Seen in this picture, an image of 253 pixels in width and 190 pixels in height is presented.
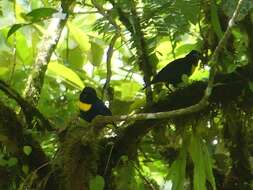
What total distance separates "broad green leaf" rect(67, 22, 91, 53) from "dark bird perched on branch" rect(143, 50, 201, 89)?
59 cm

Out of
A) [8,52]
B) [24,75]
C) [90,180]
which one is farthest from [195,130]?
[8,52]

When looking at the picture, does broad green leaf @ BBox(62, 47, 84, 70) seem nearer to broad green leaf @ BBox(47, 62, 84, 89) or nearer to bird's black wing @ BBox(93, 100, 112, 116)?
broad green leaf @ BBox(47, 62, 84, 89)

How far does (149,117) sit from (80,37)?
38.8 inches

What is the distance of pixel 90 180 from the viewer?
1290 mm

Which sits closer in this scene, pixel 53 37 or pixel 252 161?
pixel 252 161

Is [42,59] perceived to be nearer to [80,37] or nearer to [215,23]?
[80,37]

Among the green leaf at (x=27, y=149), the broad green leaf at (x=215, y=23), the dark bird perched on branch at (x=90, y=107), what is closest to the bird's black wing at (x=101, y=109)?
the dark bird perched on branch at (x=90, y=107)

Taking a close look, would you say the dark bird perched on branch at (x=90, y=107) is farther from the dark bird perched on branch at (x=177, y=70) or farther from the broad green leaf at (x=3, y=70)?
the broad green leaf at (x=3, y=70)

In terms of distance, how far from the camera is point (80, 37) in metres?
2.11

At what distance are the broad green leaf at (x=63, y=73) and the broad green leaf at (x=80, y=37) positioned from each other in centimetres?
22

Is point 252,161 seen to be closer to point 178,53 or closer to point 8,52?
point 178,53

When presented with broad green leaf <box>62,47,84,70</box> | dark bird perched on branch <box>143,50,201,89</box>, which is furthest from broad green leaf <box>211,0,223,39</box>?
broad green leaf <box>62,47,84,70</box>

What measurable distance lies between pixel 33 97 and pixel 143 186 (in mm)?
550

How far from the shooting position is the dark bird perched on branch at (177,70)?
156 cm
